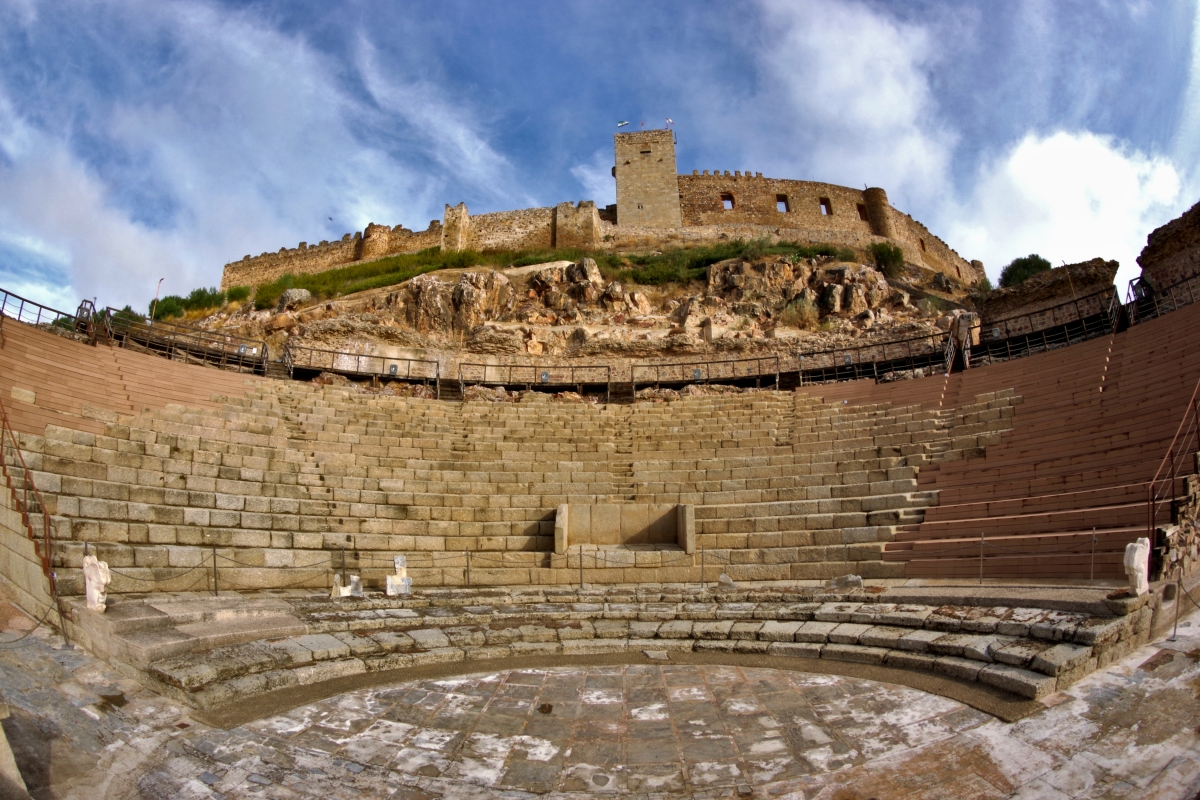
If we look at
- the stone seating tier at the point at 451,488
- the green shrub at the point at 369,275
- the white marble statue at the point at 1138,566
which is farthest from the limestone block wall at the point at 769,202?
the white marble statue at the point at 1138,566

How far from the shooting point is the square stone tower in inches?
1548

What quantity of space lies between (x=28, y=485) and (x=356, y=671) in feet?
15.3

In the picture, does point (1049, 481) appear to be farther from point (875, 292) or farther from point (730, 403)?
point (875, 292)

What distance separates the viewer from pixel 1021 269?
1216 inches

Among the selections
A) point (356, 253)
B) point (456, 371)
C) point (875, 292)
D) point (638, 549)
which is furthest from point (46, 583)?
point (356, 253)

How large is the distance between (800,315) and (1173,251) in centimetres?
1056

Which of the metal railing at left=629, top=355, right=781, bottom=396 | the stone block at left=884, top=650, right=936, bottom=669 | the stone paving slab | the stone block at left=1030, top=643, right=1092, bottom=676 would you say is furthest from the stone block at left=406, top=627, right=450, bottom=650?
the metal railing at left=629, top=355, right=781, bottom=396

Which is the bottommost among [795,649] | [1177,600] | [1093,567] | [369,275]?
[795,649]

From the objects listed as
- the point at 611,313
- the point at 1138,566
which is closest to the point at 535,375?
the point at 611,313

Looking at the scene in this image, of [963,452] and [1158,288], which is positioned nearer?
[963,452]

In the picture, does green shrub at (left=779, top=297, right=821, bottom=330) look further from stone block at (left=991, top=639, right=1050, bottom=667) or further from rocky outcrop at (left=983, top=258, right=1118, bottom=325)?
stone block at (left=991, top=639, right=1050, bottom=667)

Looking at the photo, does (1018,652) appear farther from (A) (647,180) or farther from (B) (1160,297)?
(A) (647,180)

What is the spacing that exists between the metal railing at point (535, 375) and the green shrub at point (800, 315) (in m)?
7.32

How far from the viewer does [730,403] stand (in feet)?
57.7
